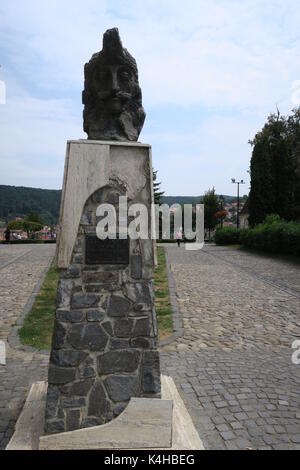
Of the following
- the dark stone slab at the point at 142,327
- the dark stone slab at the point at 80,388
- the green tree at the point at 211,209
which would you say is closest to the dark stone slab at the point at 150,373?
the dark stone slab at the point at 142,327

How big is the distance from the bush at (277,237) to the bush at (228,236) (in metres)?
5.96

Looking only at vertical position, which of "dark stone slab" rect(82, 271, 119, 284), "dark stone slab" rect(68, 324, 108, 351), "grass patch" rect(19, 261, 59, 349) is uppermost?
"dark stone slab" rect(82, 271, 119, 284)

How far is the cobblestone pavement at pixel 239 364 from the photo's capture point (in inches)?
168

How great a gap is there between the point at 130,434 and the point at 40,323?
4955 mm

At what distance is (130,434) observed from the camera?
368 centimetres

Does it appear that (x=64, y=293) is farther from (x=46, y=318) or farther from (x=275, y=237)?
(x=275, y=237)

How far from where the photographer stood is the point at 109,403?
12.8ft

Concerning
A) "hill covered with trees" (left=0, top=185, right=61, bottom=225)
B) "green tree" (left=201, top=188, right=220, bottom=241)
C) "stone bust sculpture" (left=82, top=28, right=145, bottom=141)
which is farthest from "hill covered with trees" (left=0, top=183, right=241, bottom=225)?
"stone bust sculpture" (left=82, top=28, right=145, bottom=141)

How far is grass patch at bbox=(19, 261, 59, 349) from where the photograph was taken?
7102 mm

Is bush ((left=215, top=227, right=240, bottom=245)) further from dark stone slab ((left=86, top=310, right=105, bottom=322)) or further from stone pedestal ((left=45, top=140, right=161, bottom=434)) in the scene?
dark stone slab ((left=86, top=310, right=105, bottom=322))

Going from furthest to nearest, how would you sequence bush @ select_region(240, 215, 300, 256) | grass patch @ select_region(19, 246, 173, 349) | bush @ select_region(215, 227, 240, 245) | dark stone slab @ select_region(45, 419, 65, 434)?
bush @ select_region(215, 227, 240, 245) → bush @ select_region(240, 215, 300, 256) → grass patch @ select_region(19, 246, 173, 349) → dark stone slab @ select_region(45, 419, 65, 434)

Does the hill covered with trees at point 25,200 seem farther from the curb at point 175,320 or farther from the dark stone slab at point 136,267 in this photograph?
the dark stone slab at point 136,267

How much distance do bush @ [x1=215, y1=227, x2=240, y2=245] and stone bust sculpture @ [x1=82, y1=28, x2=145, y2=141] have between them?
2967cm
